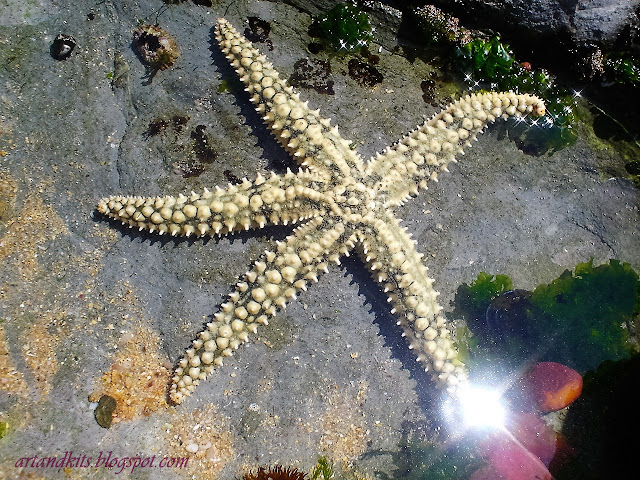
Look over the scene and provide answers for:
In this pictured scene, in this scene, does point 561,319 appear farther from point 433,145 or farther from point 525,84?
point 525,84

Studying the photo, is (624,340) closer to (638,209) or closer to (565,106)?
(638,209)

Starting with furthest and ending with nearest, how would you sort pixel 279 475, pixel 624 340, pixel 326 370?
pixel 624 340 < pixel 326 370 < pixel 279 475

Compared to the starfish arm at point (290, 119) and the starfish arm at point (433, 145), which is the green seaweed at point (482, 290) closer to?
the starfish arm at point (433, 145)

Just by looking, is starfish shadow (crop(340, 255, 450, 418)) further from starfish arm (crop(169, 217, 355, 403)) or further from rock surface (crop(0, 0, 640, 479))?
starfish arm (crop(169, 217, 355, 403))

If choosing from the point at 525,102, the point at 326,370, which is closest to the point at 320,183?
the point at 326,370

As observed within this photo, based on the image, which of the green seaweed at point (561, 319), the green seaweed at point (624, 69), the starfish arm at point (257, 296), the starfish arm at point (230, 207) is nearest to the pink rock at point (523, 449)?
the green seaweed at point (561, 319)

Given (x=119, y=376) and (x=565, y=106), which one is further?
(x=565, y=106)

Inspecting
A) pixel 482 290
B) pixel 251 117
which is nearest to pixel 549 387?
pixel 482 290
